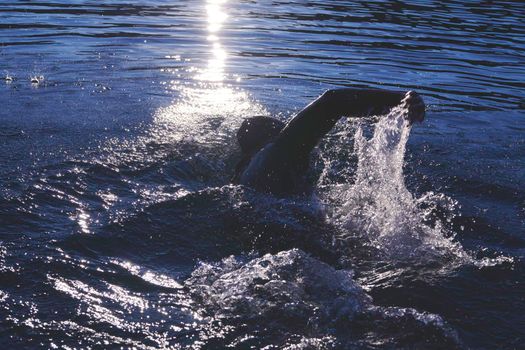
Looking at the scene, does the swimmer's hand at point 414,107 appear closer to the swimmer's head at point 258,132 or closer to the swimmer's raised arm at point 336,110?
the swimmer's raised arm at point 336,110

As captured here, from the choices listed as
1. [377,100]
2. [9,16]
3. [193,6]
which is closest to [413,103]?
[377,100]

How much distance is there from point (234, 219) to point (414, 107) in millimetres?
1998

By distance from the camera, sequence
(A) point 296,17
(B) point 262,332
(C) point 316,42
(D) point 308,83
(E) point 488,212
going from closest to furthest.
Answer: (B) point 262,332 → (E) point 488,212 → (D) point 308,83 → (C) point 316,42 → (A) point 296,17

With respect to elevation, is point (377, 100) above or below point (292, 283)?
above

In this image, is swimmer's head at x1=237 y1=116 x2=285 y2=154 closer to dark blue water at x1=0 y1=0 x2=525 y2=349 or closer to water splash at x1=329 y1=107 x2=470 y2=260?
dark blue water at x1=0 y1=0 x2=525 y2=349

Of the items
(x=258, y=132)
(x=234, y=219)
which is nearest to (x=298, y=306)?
(x=234, y=219)

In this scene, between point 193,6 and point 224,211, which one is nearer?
point 224,211

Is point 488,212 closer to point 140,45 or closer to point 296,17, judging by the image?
point 140,45

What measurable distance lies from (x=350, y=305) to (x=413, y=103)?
206 cm

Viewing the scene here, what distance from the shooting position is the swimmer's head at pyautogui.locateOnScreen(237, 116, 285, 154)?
7.43 metres

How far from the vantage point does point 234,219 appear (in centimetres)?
628

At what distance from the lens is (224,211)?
6457mm

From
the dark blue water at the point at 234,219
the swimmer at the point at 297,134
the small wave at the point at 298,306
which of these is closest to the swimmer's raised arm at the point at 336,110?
the swimmer at the point at 297,134

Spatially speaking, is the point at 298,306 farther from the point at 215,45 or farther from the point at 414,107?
the point at 215,45
